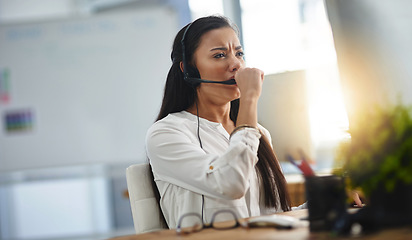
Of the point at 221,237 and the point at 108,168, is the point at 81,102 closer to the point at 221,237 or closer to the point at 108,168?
the point at 108,168

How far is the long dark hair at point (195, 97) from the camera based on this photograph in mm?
1646

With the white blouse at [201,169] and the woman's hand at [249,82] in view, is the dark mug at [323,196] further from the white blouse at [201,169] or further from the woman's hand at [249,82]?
the woman's hand at [249,82]

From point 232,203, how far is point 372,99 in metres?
0.89

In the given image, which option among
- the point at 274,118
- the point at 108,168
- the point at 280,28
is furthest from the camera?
the point at 108,168

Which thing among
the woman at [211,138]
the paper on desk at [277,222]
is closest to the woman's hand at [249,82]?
the woman at [211,138]

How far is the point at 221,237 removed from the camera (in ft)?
3.22

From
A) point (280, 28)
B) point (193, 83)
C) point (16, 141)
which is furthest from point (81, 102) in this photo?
point (193, 83)

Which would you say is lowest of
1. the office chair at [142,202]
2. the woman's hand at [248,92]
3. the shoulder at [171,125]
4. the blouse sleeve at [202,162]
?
the office chair at [142,202]

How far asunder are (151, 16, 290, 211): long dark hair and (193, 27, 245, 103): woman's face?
33mm

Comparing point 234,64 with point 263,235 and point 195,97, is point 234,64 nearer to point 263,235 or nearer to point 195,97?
point 195,97

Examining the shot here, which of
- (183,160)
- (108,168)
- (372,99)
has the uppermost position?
(372,99)

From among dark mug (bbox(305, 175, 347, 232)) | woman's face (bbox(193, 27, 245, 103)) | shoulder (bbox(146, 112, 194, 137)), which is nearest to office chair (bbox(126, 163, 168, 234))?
shoulder (bbox(146, 112, 194, 137))

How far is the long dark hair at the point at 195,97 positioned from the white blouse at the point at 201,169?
60 millimetres

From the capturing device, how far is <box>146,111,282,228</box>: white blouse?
1.31m
